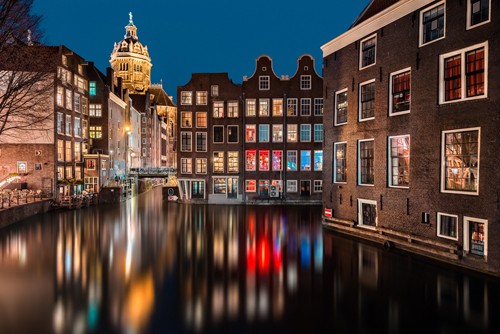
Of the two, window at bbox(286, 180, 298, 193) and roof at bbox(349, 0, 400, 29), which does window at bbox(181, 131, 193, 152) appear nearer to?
window at bbox(286, 180, 298, 193)

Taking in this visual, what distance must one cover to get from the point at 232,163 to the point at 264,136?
→ 515 centimetres

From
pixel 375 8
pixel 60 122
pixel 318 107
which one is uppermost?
pixel 375 8

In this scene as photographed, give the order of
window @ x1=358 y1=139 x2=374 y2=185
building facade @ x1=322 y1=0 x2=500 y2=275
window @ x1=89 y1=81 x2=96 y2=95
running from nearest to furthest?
building facade @ x1=322 y1=0 x2=500 y2=275 < window @ x1=358 y1=139 x2=374 y2=185 < window @ x1=89 y1=81 x2=96 y2=95

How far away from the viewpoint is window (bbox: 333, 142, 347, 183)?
26625 mm

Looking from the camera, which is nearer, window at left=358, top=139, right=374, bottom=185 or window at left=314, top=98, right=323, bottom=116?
window at left=358, top=139, right=374, bottom=185

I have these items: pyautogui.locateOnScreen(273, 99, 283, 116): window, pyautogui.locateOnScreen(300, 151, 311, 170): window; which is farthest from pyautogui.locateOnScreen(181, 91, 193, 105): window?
pyautogui.locateOnScreen(300, 151, 311, 170): window

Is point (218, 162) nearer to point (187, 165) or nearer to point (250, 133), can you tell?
point (187, 165)

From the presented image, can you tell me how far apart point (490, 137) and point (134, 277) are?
15.2 m

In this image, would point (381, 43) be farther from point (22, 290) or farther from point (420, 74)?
point (22, 290)

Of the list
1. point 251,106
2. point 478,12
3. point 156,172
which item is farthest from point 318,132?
point 478,12

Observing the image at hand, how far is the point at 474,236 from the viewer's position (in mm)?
16750

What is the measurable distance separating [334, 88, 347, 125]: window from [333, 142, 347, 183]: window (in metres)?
1.65

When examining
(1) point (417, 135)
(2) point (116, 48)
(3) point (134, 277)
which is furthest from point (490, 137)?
(2) point (116, 48)

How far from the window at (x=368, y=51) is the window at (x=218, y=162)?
85.1 ft
